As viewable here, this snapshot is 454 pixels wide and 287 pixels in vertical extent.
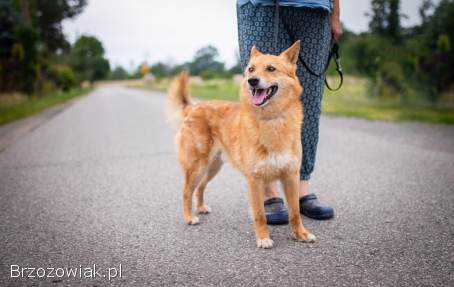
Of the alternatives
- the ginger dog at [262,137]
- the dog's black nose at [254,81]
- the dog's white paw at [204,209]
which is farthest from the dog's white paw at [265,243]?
the dog's black nose at [254,81]

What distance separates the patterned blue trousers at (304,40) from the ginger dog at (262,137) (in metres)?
0.30

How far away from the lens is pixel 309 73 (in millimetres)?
3396

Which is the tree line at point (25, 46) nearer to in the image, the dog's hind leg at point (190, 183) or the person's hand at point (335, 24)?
the dog's hind leg at point (190, 183)

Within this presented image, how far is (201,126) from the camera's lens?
11.0ft

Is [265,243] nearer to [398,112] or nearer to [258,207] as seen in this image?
[258,207]

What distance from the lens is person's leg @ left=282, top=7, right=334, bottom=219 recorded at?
10.5 feet

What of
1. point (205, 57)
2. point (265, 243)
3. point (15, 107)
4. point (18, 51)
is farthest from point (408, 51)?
point (205, 57)

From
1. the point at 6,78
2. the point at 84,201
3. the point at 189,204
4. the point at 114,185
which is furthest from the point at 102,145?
the point at 6,78

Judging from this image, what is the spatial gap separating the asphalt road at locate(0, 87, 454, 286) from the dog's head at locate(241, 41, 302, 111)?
3.33ft

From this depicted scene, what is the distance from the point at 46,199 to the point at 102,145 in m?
3.35

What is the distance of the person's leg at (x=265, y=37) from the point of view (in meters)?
3.21

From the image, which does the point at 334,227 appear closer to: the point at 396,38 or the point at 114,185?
the point at 114,185

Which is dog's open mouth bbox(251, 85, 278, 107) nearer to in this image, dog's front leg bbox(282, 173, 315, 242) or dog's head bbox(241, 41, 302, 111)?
dog's head bbox(241, 41, 302, 111)

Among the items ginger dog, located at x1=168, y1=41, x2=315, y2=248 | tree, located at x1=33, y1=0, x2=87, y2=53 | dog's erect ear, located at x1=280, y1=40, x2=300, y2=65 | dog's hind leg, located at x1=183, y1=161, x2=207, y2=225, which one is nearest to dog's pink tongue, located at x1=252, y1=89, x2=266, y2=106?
ginger dog, located at x1=168, y1=41, x2=315, y2=248
